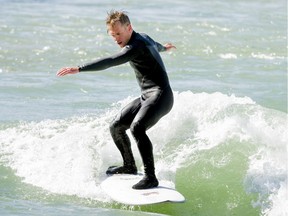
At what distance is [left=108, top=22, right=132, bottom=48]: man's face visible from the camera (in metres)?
7.70

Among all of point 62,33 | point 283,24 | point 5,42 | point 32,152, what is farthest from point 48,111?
point 283,24

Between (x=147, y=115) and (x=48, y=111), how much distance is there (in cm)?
410

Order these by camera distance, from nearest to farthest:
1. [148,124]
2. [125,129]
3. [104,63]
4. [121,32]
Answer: [104,63] → [121,32] → [148,124] → [125,129]

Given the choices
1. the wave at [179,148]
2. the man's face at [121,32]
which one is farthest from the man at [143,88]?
the wave at [179,148]

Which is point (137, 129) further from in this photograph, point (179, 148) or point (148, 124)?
point (179, 148)

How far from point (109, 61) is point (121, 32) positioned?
0.40 m

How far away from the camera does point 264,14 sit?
23656 millimetres

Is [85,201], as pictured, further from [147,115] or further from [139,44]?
[139,44]

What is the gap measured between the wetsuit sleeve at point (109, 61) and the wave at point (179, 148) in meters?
1.50

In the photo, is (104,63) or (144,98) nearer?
(104,63)

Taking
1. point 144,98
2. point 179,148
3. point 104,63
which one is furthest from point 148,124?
point 179,148

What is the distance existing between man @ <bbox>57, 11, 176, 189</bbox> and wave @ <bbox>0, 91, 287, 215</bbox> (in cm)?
66

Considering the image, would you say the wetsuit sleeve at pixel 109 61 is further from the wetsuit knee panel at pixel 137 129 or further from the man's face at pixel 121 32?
the wetsuit knee panel at pixel 137 129

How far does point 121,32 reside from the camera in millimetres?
Result: 7719
